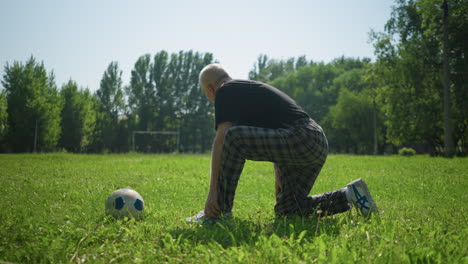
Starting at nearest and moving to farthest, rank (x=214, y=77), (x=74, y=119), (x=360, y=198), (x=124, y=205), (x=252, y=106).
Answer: (x=252, y=106)
(x=360, y=198)
(x=214, y=77)
(x=124, y=205)
(x=74, y=119)

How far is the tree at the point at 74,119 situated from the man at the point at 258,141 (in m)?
46.1

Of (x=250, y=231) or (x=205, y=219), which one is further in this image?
(x=205, y=219)

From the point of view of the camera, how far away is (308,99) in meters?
62.1

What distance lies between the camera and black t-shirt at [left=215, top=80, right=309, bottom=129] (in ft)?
11.5

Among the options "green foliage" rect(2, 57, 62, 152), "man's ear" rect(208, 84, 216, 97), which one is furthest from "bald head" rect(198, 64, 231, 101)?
"green foliage" rect(2, 57, 62, 152)

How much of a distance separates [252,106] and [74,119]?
46.6 m

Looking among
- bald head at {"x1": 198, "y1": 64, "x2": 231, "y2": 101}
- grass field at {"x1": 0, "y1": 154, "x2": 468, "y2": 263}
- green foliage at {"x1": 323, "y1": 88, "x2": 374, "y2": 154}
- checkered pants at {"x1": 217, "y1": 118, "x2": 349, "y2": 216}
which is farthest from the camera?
green foliage at {"x1": 323, "y1": 88, "x2": 374, "y2": 154}

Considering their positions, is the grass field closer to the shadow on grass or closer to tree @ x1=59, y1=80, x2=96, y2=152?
the shadow on grass

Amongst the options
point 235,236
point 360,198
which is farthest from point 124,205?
point 360,198

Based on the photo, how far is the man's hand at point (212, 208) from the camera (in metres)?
3.51

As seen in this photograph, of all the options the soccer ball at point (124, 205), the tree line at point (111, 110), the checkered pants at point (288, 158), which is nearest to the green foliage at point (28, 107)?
the tree line at point (111, 110)

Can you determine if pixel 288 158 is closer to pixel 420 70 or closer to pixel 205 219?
pixel 205 219

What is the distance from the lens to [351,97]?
50.8 metres

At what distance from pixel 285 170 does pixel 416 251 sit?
1752 mm
